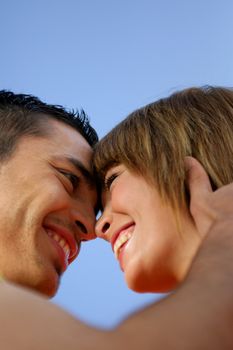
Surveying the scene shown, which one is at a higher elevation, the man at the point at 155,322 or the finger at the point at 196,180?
the man at the point at 155,322

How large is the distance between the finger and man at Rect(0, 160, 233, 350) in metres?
0.37

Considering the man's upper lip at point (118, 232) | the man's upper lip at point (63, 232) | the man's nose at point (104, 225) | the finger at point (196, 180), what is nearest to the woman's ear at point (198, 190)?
the finger at point (196, 180)

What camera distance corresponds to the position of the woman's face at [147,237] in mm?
1274

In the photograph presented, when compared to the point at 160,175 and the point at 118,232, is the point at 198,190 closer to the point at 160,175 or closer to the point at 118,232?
the point at 160,175

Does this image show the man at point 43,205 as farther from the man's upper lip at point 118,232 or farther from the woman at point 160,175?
the man's upper lip at point 118,232


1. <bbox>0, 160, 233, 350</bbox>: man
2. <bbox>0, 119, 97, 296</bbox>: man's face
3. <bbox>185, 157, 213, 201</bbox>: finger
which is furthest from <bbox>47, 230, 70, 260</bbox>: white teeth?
<bbox>0, 160, 233, 350</bbox>: man

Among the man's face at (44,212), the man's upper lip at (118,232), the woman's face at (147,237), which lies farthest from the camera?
the man's face at (44,212)

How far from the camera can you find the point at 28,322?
0.74m

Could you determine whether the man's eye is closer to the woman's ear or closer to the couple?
the couple

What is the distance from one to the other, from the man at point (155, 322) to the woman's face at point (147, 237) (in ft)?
1.34

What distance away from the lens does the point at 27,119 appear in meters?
2.17

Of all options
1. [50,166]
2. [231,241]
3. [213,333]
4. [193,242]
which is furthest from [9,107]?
[213,333]

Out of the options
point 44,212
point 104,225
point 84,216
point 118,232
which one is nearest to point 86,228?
point 84,216

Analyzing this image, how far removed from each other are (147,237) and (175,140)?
11.6 inches
